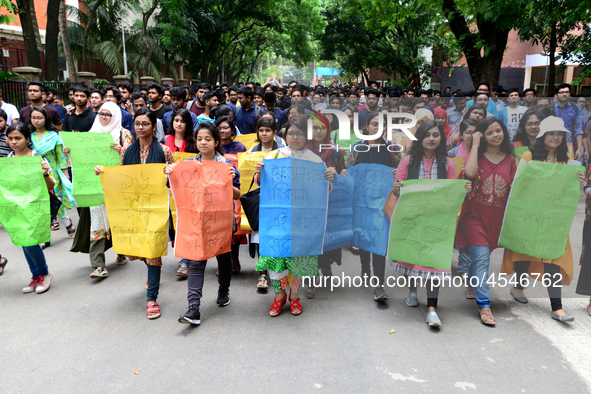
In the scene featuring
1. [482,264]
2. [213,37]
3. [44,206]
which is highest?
[213,37]

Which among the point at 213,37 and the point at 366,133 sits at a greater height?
the point at 213,37

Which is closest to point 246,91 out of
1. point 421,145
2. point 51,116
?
point 51,116

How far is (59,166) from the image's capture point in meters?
5.39

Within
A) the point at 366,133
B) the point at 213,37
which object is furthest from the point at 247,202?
the point at 213,37

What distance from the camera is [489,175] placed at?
4035 mm

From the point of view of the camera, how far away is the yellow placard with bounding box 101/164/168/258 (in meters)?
4.01

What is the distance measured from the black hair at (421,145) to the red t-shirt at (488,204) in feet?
1.13

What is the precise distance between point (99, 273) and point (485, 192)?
3982 millimetres

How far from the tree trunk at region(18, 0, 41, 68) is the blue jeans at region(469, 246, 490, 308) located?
52.6 feet

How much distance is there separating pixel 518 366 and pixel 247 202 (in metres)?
2.55

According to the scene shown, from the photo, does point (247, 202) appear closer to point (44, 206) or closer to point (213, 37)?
point (44, 206)

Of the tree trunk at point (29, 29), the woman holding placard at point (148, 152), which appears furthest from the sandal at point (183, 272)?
the tree trunk at point (29, 29)

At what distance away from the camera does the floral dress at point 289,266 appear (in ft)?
13.2

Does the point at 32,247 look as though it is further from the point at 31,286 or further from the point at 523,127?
the point at 523,127
